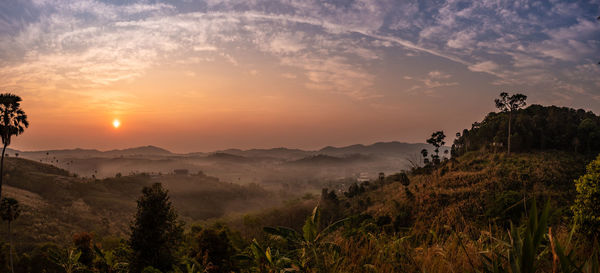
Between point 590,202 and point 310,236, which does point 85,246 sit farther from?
point 590,202

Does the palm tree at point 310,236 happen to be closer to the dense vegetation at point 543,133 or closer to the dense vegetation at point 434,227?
the dense vegetation at point 434,227

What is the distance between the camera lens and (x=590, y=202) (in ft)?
35.2

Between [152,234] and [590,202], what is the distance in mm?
30705

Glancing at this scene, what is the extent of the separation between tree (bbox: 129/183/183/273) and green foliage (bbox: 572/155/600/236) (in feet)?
93.2

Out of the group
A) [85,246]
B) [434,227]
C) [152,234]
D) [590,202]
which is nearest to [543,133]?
[590,202]

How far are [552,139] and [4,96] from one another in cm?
12315

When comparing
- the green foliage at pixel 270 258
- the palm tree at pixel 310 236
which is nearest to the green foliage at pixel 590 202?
the palm tree at pixel 310 236

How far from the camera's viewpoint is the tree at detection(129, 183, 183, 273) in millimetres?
28438

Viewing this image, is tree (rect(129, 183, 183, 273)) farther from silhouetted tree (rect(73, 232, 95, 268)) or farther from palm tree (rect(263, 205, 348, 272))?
palm tree (rect(263, 205, 348, 272))

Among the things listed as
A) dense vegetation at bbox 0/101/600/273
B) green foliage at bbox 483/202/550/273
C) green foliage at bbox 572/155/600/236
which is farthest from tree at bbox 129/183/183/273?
green foliage at bbox 483/202/550/273

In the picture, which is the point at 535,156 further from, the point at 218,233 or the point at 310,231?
the point at 310,231

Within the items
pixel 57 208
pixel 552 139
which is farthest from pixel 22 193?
pixel 552 139

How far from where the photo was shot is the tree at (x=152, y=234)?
2844 centimetres

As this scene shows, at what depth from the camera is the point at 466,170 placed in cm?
8244
